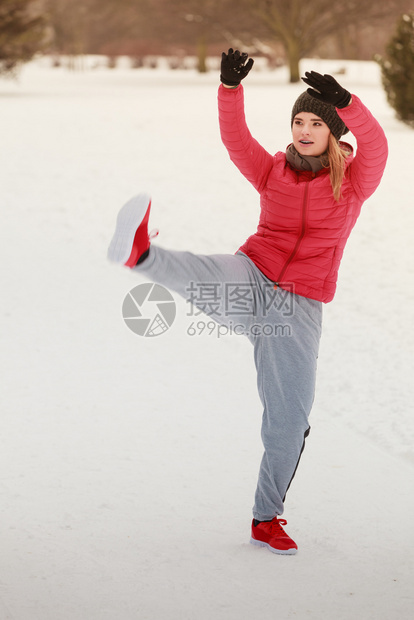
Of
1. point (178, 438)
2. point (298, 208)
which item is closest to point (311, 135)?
point (298, 208)

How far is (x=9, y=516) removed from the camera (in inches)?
128

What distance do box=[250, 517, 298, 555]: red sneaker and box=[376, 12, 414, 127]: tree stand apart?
1094cm

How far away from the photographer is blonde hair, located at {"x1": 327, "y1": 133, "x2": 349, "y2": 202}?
2648 millimetres

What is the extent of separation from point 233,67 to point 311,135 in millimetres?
347

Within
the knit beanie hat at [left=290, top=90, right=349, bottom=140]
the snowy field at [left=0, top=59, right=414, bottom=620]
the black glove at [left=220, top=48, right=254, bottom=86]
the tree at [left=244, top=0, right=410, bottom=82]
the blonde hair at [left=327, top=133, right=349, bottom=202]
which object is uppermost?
the tree at [left=244, top=0, right=410, bottom=82]

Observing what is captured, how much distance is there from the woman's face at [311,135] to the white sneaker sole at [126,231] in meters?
0.67

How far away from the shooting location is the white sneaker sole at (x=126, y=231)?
2.27 metres

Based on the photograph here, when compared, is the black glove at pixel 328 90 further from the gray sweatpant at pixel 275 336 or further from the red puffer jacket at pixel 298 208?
the gray sweatpant at pixel 275 336

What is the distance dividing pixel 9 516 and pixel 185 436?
1.11m

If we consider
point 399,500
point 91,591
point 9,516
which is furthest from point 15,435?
point 399,500

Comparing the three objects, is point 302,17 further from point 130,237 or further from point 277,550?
point 130,237

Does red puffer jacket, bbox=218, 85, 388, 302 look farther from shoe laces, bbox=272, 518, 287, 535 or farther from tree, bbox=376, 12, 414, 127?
tree, bbox=376, 12, 414, 127

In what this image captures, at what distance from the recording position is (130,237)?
89.5 inches

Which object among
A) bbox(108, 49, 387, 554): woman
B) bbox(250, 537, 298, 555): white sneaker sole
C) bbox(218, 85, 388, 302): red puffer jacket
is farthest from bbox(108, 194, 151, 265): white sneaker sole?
bbox(250, 537, 298, 555): white sneaker sole
